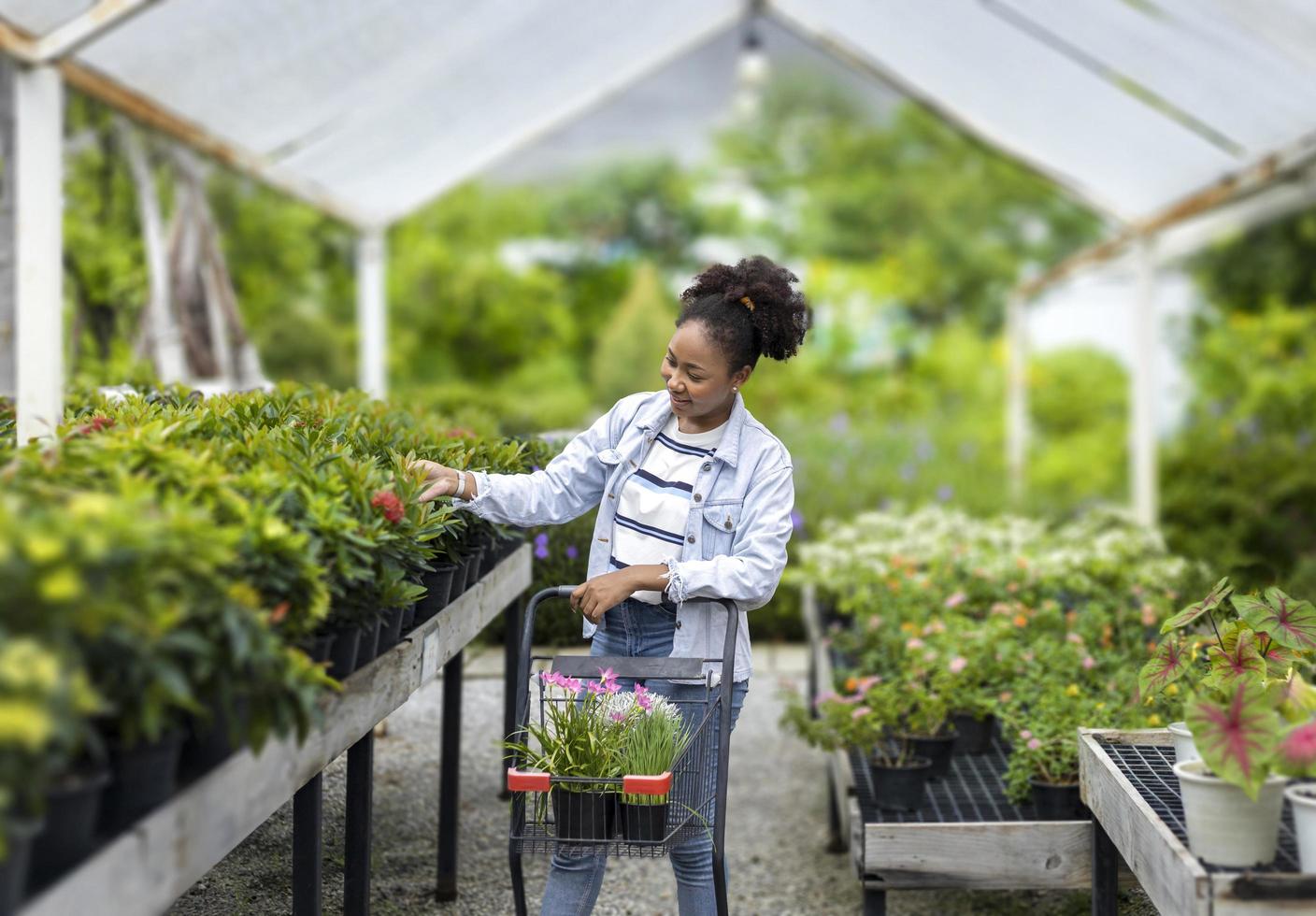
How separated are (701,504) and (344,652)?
765 mm

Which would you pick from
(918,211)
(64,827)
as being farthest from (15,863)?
(918,211)

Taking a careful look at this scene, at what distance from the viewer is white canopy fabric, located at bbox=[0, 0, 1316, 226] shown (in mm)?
5477

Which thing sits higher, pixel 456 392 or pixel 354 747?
pixel 456 392

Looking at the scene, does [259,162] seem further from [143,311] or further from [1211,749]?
[1211,749]

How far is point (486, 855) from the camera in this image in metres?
4.11

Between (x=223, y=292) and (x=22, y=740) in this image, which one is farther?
(x=223, y=292)

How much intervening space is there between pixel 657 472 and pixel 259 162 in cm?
516

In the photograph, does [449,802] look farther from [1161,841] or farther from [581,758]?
[1161,841]

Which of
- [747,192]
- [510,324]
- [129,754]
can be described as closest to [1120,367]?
[510,324]

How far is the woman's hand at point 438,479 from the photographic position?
8.57 ft

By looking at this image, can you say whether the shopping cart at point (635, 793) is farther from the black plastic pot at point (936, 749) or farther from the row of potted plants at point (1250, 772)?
the black plastic pot at point (936, 749)

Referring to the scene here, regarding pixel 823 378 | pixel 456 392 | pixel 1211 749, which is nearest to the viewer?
pixel 1211 749

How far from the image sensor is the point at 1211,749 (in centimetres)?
199

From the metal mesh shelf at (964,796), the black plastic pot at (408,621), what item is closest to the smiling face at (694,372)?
the black plastic pot at (408,621)
